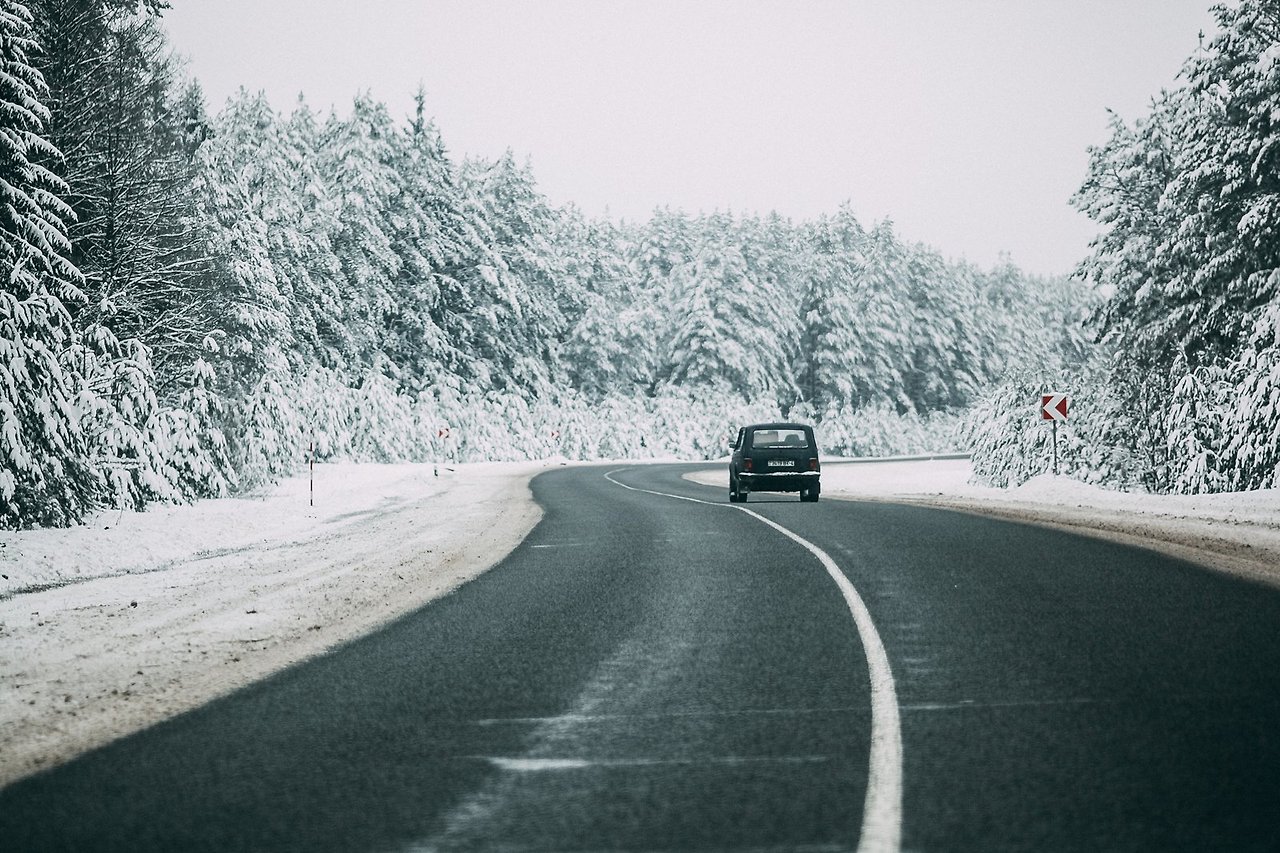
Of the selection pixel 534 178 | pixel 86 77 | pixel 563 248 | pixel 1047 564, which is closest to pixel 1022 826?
pixel 1047 564

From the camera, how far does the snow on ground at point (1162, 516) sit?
1213 centimetres

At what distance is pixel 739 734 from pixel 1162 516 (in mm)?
15030

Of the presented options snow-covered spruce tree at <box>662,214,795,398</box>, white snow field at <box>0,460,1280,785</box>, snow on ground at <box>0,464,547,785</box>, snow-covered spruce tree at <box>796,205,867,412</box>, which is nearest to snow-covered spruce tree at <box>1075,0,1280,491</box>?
white snow field at <box>0,460,1280,785</box>

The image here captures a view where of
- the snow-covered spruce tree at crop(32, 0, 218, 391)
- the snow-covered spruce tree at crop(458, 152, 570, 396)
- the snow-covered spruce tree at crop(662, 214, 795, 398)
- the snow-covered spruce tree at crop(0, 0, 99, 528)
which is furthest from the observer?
the snow-covered spruce tree at crop(662, 214, 795, 398)

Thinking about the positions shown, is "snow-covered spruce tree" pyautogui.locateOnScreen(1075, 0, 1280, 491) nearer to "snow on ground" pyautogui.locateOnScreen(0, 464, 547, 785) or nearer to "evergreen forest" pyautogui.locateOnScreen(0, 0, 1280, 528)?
"evergreen forest" pyautogui.locateOnScreen(0, 0, 1280, 528)

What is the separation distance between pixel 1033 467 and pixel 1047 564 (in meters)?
23.2

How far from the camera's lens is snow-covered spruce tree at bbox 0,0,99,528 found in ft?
51.3

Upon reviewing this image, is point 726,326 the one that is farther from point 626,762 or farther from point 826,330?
point 626,762

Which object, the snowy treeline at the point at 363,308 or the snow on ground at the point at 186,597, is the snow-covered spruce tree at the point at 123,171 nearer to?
the snowy treeline at the point at 363,308

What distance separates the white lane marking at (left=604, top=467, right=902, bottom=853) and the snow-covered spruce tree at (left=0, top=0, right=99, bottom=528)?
12891 millimetres

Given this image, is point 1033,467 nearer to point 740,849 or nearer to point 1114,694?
point 1114,694

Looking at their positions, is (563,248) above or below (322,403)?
above

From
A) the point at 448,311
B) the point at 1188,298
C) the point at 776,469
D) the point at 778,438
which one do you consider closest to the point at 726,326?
the point at 448,311

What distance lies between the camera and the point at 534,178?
248 ft
